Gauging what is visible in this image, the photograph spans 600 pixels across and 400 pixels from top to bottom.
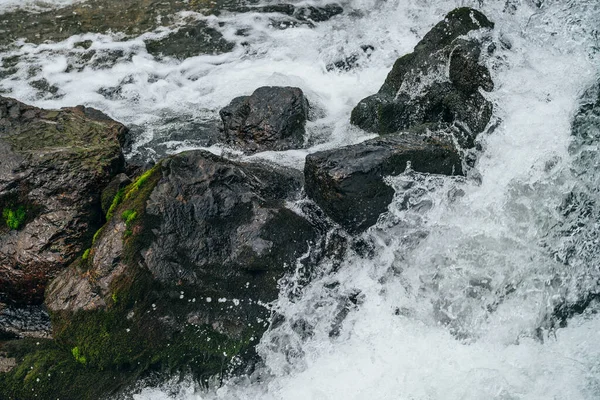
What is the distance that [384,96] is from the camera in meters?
7.93

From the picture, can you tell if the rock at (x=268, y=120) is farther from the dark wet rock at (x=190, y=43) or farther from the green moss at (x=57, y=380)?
the green moss at (x=57, y=380)

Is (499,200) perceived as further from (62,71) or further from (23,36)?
(23,36)

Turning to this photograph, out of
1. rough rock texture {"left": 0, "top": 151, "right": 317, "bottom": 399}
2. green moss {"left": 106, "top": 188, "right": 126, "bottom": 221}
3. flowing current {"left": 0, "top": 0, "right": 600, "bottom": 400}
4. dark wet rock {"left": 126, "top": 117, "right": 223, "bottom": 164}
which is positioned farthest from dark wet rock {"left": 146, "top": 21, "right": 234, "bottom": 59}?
rough rock texture {"left": 0, "top": 151, "right": 317, "bottom": 399}

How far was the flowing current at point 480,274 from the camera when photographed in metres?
5.26

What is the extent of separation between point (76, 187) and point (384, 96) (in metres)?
Result: 4.00

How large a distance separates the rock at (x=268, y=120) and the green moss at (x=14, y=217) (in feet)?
8.92

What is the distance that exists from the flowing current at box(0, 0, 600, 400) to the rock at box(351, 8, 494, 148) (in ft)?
0.66

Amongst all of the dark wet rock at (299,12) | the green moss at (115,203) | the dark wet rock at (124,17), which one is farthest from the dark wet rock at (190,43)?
the green moss at (115,203)

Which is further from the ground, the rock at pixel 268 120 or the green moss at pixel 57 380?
the rock at pixel 268 120

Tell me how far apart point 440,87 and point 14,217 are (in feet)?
16.7

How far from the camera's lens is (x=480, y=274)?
19.3ft

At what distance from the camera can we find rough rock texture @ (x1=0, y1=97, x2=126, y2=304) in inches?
235

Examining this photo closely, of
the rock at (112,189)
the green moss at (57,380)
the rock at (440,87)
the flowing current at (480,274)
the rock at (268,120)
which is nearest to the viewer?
the flowing current at (480,274)

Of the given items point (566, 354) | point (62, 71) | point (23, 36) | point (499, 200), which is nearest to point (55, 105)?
point (62, 71)
